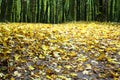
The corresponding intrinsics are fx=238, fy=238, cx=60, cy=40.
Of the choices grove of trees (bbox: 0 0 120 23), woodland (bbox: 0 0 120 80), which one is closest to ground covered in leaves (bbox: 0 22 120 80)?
woodland (bbox: 0 0 120 80)

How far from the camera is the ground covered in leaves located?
6535 mm

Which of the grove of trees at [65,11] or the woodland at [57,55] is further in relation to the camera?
the grove of trees at [65,11]

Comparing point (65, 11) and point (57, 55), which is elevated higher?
point (65, 11)

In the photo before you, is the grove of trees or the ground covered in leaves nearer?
the ground covered in leaves

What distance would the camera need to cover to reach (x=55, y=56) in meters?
7.60

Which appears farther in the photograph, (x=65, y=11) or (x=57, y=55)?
(x=65, y=11)

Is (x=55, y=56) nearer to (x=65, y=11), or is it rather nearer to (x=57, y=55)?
(x=57, y=55)

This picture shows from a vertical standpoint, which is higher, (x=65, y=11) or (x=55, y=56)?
(x=65, y=11)

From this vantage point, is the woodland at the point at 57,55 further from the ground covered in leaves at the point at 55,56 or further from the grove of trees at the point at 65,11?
the grove of trees at the point at 65,11

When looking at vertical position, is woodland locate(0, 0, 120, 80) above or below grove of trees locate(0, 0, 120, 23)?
below

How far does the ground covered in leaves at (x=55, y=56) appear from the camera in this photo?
654 centimetres

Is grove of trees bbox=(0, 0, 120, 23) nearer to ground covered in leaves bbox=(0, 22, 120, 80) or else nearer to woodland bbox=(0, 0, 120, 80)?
woodland bbox=(0, 0, 120, 80)

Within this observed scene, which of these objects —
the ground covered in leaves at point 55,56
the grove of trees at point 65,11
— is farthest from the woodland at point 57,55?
the grove of trees at point 65,11

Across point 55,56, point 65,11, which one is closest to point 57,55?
point 55,56
